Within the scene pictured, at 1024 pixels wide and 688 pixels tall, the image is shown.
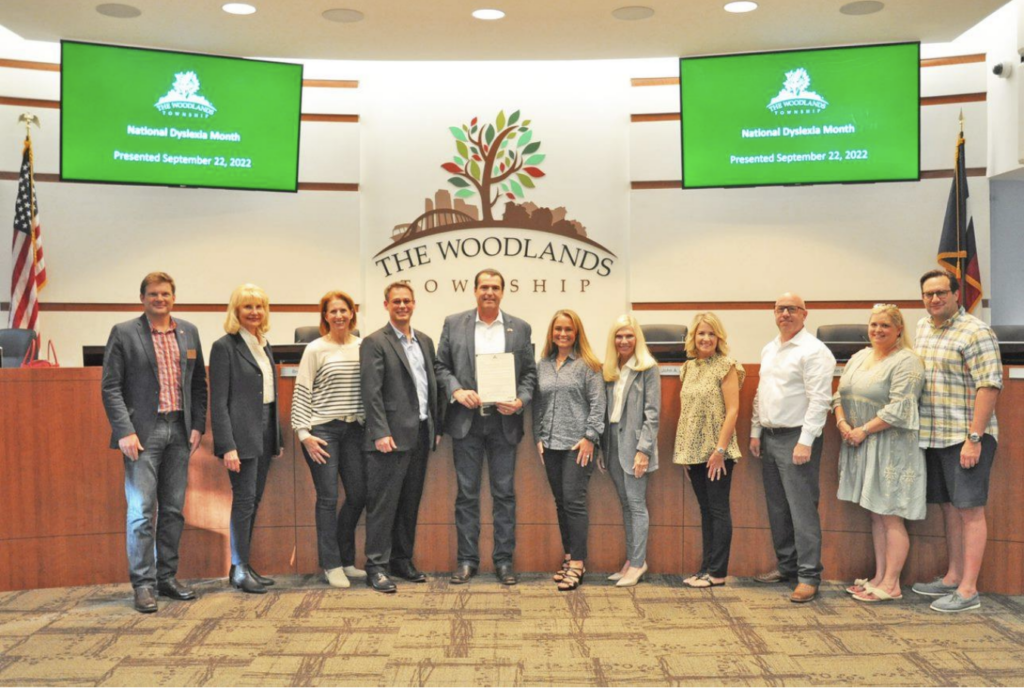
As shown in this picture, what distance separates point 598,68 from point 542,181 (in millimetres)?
1026

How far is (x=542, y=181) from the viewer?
25.2ft

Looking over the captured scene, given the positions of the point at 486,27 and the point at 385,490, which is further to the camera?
the point at 486,27

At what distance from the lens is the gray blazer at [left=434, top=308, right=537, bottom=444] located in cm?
487

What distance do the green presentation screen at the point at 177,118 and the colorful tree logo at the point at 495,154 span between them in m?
1.37

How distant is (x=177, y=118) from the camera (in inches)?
264

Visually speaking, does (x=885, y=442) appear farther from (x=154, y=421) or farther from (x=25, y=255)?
(x=25, y=255)

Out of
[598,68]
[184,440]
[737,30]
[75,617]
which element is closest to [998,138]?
[737,30]

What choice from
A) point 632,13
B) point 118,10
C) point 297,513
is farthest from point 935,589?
point 118,10

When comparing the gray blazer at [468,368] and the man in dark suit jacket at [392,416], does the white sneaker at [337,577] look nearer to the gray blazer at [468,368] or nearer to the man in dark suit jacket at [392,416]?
the man in dark suit jacket at [392,416]

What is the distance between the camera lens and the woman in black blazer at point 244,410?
14.9 feet

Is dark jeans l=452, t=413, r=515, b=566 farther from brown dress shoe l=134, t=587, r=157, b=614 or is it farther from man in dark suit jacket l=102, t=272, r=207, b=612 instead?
brown dress shoe l=134, t=587, r=157, b=614

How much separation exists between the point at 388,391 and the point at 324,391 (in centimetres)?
34

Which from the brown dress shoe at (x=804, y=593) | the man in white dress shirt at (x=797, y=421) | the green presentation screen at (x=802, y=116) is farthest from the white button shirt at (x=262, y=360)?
the green presentation screen at (x=802, y=116)

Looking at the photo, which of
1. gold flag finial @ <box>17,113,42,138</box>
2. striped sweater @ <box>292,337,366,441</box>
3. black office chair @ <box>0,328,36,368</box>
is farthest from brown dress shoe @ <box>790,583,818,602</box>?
gold flag finial @ <box>17,113,42,138</box>
